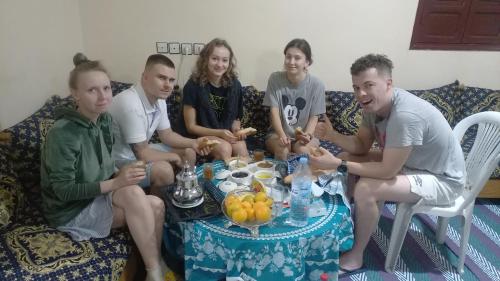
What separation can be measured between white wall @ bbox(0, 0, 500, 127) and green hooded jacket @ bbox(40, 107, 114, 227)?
1.14 m

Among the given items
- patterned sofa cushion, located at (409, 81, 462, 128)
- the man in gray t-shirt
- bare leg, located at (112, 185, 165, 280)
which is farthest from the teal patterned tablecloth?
patterned sofa cushion, located at (409, 81, 462, 128)

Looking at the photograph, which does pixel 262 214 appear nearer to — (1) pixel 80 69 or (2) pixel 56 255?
(2) pixel 56 255

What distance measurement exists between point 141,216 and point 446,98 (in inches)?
105

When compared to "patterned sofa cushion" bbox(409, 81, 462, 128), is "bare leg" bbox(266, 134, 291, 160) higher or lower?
lower

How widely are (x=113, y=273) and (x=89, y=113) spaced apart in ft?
2.27

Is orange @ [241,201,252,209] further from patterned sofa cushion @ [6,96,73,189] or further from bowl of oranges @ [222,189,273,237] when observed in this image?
patterned sofa cushion @ [6,96,73,189]

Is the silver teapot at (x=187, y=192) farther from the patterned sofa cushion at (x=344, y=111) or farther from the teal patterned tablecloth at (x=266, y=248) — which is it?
the patterned sofa cushion at (x=344, y=111)

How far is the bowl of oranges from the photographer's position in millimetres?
1369

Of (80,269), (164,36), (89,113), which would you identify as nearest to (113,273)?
(80,269)

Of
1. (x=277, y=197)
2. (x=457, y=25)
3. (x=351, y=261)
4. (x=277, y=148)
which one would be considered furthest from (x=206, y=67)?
(x=457, y=25)

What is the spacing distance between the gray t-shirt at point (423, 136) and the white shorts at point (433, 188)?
1.1 inches

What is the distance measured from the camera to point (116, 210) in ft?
5.05

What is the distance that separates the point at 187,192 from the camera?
1.56 m

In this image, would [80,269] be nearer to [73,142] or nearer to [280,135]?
[73,142]
